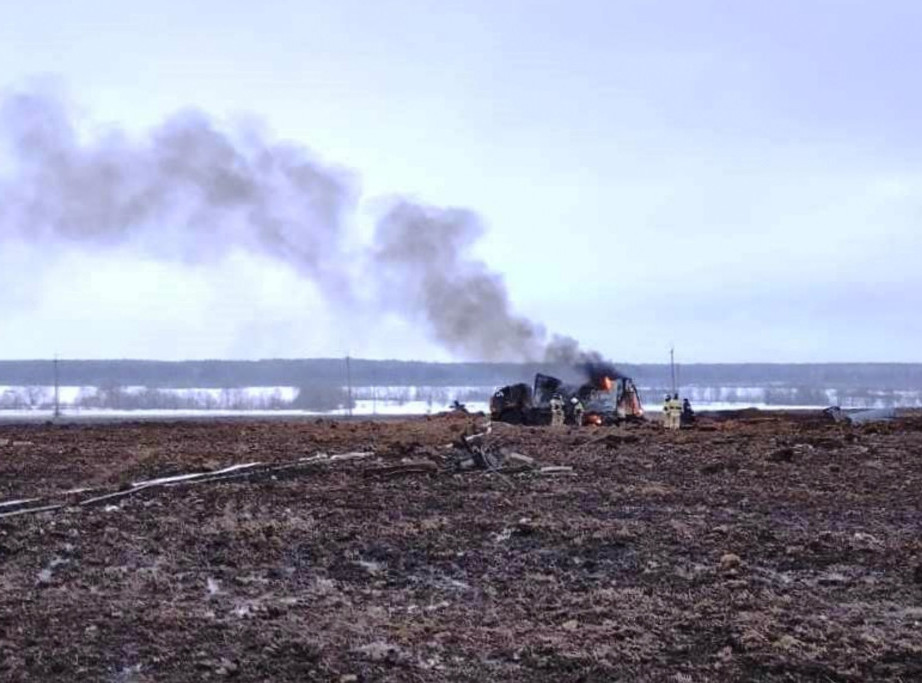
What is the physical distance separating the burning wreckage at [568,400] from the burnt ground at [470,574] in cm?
1696

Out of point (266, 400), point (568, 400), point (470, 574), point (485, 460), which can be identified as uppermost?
point (568, 400)

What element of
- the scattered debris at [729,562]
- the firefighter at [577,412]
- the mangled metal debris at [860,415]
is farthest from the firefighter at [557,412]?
the scattered debris at [729,562]

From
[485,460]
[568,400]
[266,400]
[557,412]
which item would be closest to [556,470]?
[485,460]

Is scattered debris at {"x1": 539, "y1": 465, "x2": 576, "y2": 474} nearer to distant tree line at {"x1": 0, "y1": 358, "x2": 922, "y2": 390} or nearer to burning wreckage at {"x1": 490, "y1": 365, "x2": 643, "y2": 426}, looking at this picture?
burning wreckage at {"x1": 490, "y1": 365, "x2": 643, "y2": 426}

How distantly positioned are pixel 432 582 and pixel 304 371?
442 ft

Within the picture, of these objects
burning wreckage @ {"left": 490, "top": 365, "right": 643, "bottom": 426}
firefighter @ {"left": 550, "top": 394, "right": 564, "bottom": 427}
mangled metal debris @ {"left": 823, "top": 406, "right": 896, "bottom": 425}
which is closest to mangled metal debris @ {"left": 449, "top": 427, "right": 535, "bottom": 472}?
firefighter @ {"left": 550, "top": 394, "right": 564, "bottom": 427}

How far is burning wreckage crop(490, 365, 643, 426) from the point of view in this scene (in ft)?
105

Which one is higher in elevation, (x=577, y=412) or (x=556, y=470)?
(x=577, y=412)

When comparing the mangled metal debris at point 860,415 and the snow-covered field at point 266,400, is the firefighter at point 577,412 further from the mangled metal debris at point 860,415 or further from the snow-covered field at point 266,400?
the snow-covered field at point 266,400

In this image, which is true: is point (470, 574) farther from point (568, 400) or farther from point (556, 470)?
point (568, 400)

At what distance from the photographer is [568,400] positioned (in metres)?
31.9

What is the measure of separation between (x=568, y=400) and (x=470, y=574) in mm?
23905

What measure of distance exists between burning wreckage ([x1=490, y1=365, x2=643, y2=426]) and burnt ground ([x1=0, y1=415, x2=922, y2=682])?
1696 centimetres

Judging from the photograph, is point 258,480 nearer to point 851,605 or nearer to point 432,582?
point 432,582
